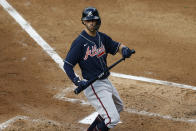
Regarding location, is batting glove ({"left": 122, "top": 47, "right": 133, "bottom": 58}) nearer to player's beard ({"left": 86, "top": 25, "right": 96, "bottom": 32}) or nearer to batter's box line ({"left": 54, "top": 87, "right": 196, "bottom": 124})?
player's beard ({"left": 86, "top": 25, "right": 96, "bottom": 32})

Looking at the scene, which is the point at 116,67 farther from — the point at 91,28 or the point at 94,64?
the point at 91,28

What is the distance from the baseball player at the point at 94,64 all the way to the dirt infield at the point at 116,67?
1.05 meters

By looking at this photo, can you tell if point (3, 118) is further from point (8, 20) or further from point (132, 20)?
point (132, 20)

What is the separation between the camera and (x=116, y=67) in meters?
8.55

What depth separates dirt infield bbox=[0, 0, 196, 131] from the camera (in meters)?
6.48

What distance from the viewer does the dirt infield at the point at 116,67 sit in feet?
21.3

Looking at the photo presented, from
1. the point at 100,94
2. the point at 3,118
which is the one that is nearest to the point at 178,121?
the point at 100,94

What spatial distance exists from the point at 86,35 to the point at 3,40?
496 centimetres

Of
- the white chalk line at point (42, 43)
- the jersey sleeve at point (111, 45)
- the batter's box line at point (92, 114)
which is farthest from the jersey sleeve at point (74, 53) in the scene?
the white chalk line at point (42, 43)

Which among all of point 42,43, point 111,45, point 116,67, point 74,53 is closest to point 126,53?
point 111,45

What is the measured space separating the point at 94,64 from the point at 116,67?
3244mm

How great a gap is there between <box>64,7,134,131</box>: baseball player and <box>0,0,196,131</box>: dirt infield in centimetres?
105

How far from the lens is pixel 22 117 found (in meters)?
6.39

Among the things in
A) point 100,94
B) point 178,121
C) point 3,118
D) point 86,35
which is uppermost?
point 86,35
